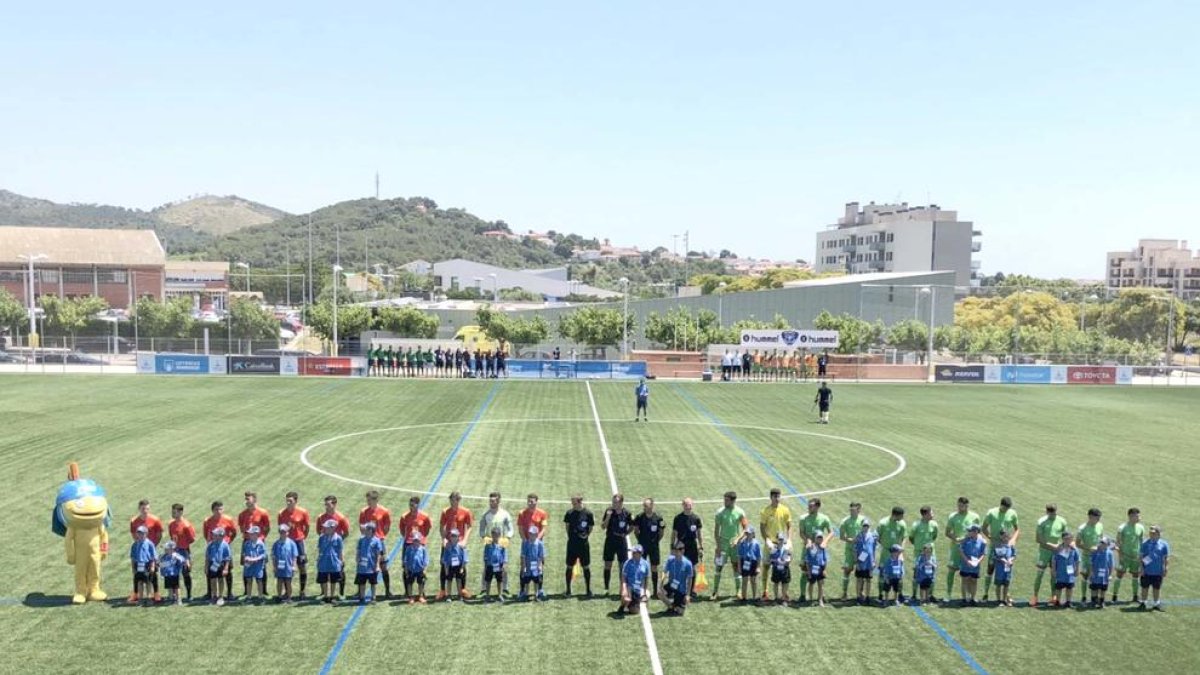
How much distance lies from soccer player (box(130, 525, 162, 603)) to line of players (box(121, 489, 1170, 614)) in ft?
0.06

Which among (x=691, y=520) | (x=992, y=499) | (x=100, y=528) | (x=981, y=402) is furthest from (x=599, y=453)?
(x=981, y=402)

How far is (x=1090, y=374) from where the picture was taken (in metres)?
54.0

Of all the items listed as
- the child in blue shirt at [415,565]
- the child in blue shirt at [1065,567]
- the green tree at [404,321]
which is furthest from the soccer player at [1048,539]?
the green tree at [404,321]

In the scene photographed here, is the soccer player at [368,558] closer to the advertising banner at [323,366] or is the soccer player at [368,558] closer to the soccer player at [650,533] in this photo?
the soccer player at [650,533]

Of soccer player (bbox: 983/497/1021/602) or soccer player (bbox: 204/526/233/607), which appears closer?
soccer player (bbox: 204/526/233/607)

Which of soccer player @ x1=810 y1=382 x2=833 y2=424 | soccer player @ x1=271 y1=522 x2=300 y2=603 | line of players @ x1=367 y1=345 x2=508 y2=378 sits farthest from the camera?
line of players @ x1=367 y1=345 x2=508 y2=378

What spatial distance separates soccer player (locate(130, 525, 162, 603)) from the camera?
13234mm

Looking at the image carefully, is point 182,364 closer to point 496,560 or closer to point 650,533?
point 496,560

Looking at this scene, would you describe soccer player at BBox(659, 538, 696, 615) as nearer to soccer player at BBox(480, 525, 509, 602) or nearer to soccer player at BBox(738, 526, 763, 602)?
Result: soccer player at BBox(738, 526, 763, 602)

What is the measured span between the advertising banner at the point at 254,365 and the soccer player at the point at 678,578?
42.4 metres

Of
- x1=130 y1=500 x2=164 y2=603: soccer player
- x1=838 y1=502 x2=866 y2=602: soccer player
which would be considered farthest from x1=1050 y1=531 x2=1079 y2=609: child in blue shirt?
x1=130 y1=500 x2=164 y2=603: soccer player

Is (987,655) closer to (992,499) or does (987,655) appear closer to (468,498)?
(992,499)

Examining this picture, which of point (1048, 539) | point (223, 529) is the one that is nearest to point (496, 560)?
point (223, 529)

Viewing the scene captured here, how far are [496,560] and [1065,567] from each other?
8.70m
